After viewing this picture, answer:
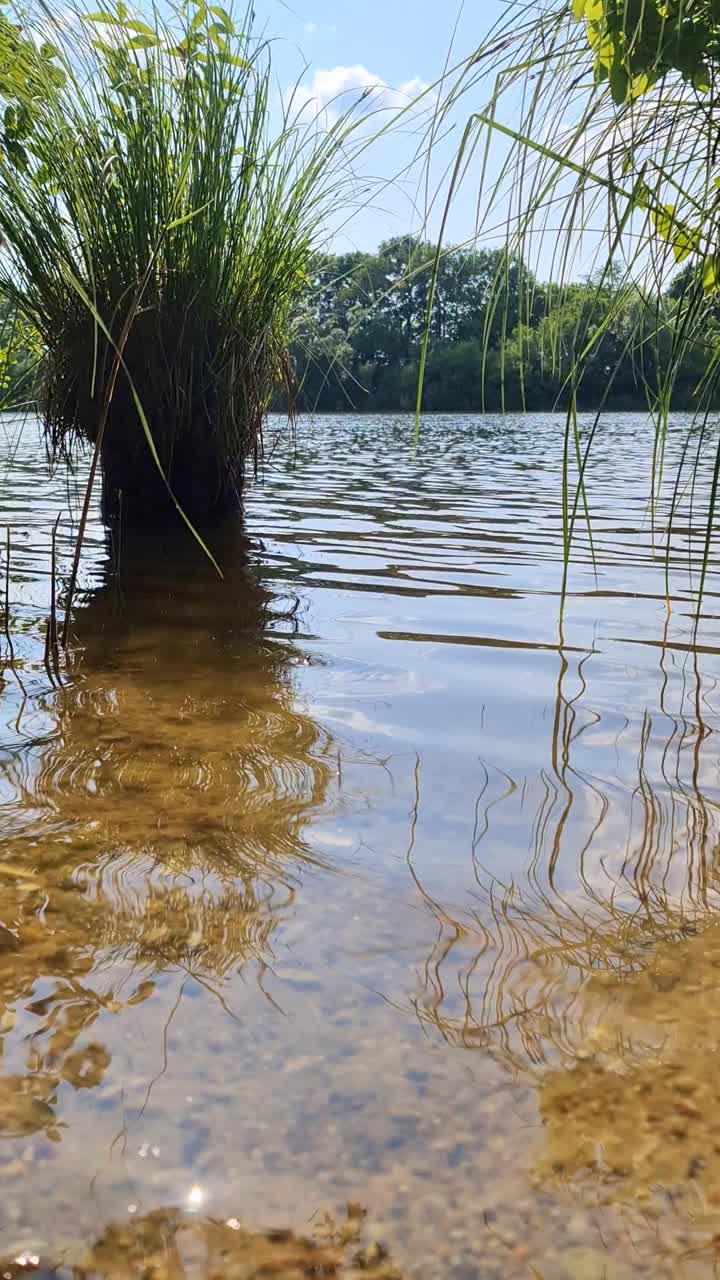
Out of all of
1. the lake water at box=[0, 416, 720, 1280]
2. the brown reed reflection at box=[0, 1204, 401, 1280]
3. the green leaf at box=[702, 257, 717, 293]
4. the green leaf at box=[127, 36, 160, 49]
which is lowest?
the brown reed reflection at box=[0, 1204, 401, 1280]

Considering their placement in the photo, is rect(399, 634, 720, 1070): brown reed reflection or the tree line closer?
rect(399, 634, 720, 1070): brown reed reflection

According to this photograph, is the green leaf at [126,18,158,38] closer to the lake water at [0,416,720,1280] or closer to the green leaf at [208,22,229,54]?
the green leaf at [208,22,229,54]

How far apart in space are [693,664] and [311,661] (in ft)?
3.61

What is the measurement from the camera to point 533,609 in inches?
144

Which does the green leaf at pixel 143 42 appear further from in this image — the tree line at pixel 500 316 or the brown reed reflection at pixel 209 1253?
the brown reed reflection at pixel 209 1253

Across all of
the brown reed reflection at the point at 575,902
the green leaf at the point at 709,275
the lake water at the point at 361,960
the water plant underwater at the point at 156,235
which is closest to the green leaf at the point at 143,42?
the water plant underwater at the point at 156,235

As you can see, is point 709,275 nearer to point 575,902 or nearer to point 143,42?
point 575,902

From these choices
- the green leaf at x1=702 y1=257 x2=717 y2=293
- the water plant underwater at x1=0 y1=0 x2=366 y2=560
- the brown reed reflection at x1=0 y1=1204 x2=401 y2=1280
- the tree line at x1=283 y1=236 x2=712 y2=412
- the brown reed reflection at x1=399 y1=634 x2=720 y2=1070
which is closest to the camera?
the brown reed reflection at x1=0 y1=1204 x2=401 y2=1280

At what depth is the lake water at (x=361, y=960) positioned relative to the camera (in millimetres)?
931

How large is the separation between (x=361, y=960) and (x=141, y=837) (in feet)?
1.76

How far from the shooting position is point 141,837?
1.72m

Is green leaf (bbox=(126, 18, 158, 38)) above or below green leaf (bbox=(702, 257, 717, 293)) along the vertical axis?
above

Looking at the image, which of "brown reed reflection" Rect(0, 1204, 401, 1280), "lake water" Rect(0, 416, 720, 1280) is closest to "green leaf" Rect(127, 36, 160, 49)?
"lake water" Rect(0, 416, 720, 1280)

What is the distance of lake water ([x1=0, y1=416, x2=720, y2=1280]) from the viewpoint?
931mm
